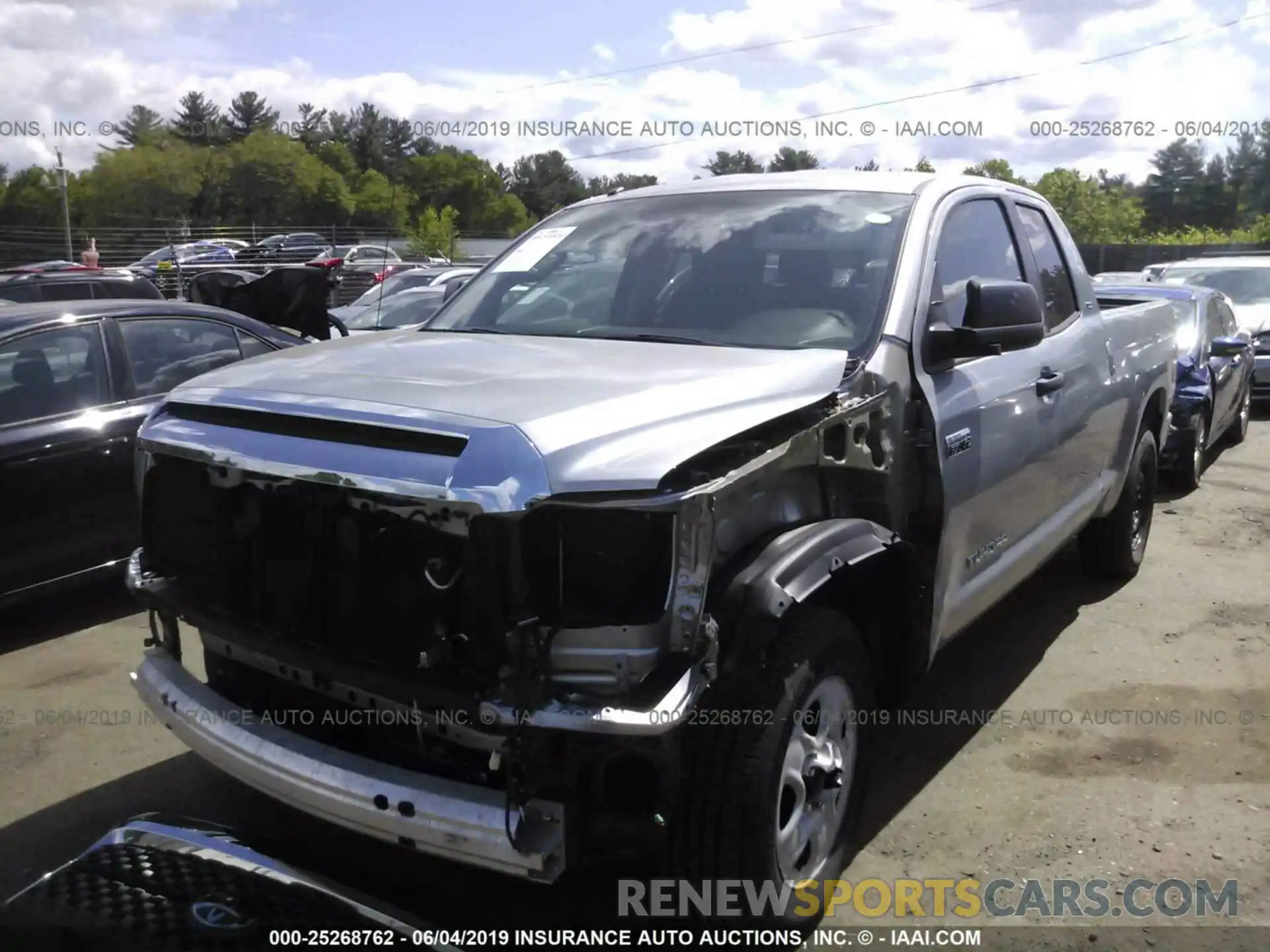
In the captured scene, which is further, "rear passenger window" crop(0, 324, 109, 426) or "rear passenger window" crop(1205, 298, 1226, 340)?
"rear passenger window" crop(1205, 298, 1226, 340)

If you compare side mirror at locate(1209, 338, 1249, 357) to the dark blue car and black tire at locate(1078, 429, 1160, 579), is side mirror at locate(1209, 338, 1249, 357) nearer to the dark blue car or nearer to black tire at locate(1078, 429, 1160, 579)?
the dark blue car

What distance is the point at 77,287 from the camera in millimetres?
10359

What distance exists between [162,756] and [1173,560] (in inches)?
225

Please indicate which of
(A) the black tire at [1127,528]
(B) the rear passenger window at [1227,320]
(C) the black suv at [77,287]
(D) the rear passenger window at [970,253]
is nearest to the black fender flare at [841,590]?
(D) the rear passenger window at [970,253]

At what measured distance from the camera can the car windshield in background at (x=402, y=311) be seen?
1035cm

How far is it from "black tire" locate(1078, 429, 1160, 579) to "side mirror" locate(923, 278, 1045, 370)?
8.52ft

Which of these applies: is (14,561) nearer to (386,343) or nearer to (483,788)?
(386,343)

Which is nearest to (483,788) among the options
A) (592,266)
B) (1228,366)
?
(592,266)

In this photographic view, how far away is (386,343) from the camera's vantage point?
3506mm

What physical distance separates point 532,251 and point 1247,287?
1218 centimetres

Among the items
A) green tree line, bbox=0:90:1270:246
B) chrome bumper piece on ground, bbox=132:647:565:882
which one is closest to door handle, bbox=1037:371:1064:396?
chrome bumper piece on ground, bbox=132:647:565:882

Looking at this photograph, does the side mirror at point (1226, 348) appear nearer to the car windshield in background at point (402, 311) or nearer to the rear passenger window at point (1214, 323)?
the rear passenger window at point (1214, 323)

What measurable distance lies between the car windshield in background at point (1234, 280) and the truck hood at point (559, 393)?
471 inches

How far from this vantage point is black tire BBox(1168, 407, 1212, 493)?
841cm
